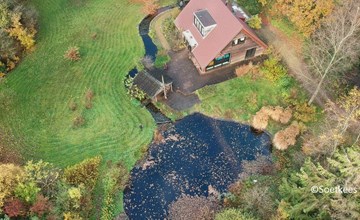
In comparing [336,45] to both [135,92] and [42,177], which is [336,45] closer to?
[135,92]

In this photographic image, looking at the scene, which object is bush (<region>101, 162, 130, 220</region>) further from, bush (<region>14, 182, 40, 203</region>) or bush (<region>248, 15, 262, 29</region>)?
bush (<region>248, 15, 262, 29</region>)

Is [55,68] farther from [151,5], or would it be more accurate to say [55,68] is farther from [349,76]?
[349,76]

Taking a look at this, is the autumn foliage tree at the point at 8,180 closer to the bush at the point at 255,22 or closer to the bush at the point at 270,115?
the bush at the point at 270,115

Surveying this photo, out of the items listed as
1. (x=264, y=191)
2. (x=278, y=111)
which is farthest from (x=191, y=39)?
(x=264, y=191)

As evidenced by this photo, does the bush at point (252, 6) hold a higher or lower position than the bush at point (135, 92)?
lower

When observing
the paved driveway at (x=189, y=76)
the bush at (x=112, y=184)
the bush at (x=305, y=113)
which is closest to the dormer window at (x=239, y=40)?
the paved driveway at (x=189, y=76)
